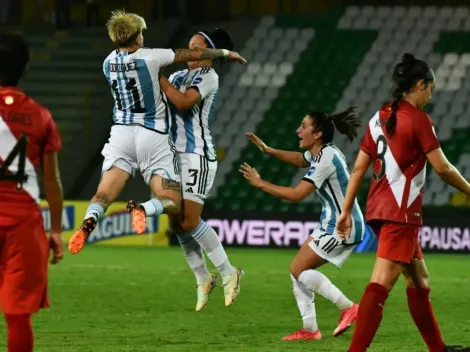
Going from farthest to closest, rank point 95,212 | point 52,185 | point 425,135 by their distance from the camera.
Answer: point 95,212, point 425,135, point 52,185

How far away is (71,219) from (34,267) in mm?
13719

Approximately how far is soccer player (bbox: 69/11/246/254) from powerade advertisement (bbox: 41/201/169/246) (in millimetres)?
9784

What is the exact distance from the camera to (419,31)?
2388cm

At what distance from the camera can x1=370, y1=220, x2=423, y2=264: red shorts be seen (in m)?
6.82

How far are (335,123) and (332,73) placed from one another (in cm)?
1432

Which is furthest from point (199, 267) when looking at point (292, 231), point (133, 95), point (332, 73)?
point (332, 73)

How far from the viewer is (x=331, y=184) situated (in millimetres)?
9070

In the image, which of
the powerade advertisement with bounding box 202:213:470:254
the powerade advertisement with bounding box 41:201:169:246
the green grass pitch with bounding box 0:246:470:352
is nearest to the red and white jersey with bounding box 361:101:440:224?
the green grass pitch with bounding box 0:246:470:352

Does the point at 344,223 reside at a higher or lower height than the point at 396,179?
lower

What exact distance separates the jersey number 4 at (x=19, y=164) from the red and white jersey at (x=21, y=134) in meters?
0.01

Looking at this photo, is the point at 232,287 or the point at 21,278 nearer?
the point at 21,278

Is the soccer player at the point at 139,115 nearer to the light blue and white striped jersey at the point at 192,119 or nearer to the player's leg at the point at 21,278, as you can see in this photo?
the light blue and white striped jersey at the point at 192,119

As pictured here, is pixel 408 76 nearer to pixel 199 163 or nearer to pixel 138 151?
pixel 138 151

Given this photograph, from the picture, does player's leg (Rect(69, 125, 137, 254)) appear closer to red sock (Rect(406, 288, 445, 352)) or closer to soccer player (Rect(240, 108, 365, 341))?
soccer player (Rect(240, 108, 365, 341))
